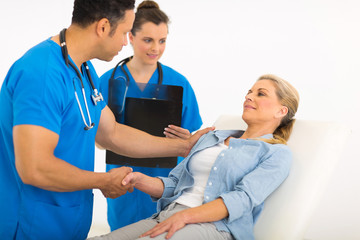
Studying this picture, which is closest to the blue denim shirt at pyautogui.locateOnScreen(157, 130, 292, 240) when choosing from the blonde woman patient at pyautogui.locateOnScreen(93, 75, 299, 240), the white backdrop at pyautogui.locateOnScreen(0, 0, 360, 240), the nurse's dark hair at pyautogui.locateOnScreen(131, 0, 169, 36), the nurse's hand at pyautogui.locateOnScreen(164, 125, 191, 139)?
the blonde woman patient at pyautogui.locateOnScreen(93, 75, 299, 240)

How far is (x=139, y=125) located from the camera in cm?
197

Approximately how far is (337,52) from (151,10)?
1.44 metres

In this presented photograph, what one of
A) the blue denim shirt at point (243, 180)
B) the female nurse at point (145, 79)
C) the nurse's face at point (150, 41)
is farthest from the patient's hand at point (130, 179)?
the nurse's face at point (150, 41)

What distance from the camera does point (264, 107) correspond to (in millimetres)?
1639

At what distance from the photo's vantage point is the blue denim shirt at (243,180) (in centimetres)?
133

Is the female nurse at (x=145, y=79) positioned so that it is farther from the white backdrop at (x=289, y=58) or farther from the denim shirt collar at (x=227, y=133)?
the white backdrop at (x=289, y=58)

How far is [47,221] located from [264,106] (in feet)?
3.07

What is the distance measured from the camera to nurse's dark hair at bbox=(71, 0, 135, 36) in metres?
1.36

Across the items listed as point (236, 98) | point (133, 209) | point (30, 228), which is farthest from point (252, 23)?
point (30, 228)

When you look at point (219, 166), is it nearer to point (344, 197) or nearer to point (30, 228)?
point (30, 228)

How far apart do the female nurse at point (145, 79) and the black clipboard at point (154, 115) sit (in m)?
0.05

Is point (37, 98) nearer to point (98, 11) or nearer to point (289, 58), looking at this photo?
point (98, 11)

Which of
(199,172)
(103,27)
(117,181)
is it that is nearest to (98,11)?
(103,27)

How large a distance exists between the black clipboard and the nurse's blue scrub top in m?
0.05
